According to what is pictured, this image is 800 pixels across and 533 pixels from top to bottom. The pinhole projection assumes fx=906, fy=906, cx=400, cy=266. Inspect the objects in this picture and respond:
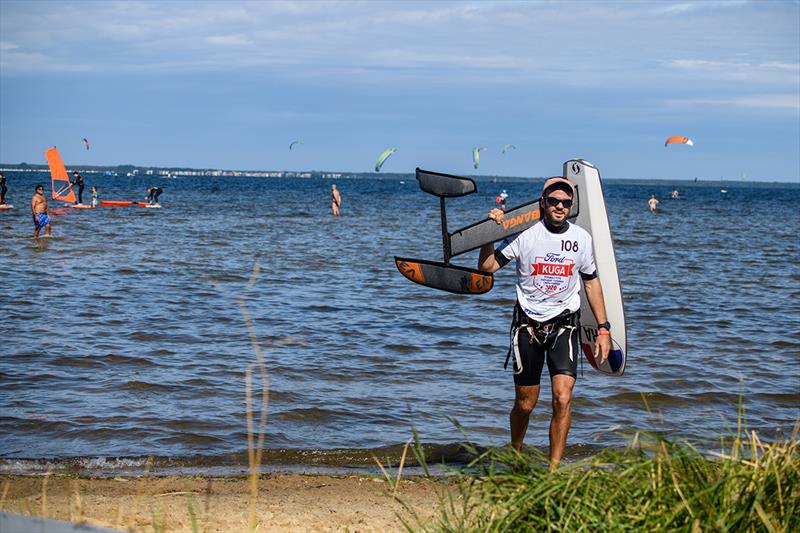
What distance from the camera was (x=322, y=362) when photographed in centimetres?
989

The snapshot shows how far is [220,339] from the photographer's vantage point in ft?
36.2

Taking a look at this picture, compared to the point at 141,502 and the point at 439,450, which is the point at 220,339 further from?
the point at 141,502

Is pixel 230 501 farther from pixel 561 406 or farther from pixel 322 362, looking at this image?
pixel 322 362

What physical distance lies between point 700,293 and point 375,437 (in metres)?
10.7

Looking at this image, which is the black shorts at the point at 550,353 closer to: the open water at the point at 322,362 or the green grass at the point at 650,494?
the open water at the point at 322,362

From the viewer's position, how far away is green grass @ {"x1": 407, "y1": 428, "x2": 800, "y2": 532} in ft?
9.86

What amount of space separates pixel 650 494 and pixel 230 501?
119 inches

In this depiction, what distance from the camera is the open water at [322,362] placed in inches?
286

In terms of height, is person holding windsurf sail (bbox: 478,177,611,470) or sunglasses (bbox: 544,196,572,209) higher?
sunglasses (bbox: 544,196,572,209)

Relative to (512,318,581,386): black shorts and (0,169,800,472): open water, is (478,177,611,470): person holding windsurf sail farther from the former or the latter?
(0,169,800,472): open water

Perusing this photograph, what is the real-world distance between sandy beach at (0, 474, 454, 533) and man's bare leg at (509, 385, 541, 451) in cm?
57

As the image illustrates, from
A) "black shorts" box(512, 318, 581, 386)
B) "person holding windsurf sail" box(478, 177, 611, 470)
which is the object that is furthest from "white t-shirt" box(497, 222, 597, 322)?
"black shorts" box(512, 318, 581, 386)

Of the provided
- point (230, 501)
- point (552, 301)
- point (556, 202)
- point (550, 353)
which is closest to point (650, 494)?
point (550, 353)

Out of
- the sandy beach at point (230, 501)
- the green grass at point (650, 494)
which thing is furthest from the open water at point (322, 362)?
the sandy beach at point (230, 501)
